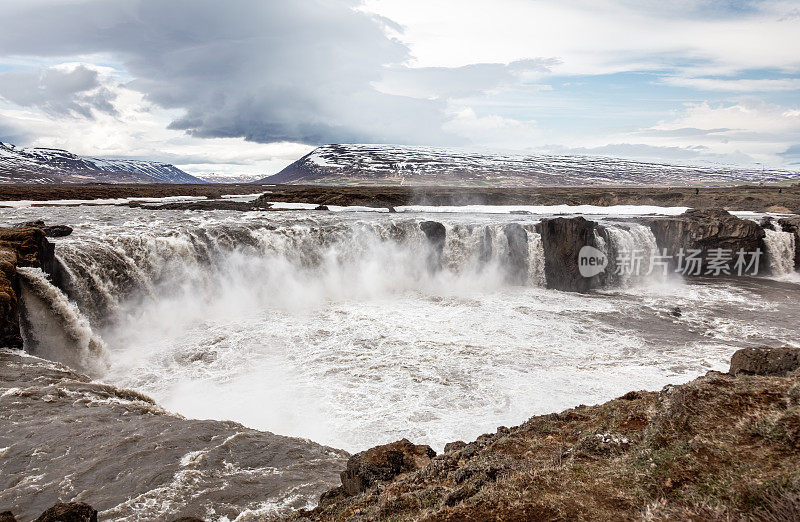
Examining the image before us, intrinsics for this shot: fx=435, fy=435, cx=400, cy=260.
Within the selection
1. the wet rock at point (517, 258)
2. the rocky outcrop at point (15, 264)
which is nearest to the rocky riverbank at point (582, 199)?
the wet rock at point (517, 258)

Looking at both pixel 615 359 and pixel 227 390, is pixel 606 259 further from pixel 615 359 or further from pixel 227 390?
pixel 227 390

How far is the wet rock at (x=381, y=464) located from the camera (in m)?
6.29

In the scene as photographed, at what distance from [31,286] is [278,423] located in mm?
10312

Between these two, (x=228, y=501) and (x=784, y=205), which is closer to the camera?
(x=228, y=501)

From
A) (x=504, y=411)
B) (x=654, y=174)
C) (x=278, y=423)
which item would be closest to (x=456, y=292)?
(x=504, y=411)

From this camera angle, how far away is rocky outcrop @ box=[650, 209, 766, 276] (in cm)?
3538

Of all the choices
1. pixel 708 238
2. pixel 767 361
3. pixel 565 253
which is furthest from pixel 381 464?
pixel 708 238

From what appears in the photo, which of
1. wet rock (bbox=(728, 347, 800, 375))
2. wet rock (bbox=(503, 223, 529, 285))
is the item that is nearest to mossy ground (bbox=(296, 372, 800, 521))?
wet rock (bbox=(728, 347, 800, 375))

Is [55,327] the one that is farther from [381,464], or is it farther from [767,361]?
[767,361]

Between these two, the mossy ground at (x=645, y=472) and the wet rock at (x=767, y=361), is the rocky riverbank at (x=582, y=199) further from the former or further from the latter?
the mossy ground at (x=645, y=472)

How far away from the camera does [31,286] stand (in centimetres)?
1508

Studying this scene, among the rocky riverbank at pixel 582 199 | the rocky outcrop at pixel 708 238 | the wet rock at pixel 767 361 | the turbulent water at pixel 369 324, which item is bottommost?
the turbulent water at pixel 369 324

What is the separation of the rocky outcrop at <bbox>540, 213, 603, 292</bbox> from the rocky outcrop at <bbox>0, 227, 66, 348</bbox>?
94.3ft

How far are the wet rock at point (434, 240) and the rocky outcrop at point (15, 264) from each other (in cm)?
2154
